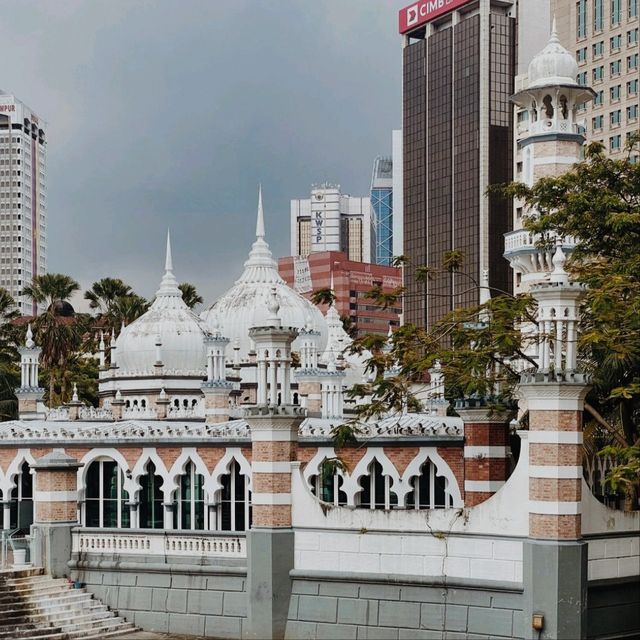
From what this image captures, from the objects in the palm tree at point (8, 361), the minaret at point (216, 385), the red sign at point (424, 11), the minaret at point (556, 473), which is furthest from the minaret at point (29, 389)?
the red sign at point (424, 11)

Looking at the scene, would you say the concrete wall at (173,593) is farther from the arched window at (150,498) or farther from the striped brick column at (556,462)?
the striped brick column at (556,462)

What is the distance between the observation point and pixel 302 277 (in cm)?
17712

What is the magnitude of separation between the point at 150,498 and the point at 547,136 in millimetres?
14464

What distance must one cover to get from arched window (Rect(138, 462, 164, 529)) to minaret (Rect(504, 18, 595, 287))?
11489mm

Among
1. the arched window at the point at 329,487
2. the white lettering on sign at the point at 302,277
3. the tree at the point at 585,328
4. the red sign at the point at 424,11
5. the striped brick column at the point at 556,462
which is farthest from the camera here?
the white lettering on sign at the point at 302,277

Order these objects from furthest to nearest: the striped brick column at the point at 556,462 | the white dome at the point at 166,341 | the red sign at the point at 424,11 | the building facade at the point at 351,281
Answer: the building facade at the point at 351,281
the red sign at the point at 424,11
the white dome at the point at 166,341
the striped brick column at the point at 556,462

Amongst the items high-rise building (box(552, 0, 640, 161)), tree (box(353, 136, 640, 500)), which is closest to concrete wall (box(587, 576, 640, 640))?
tree (box(353, 136, 640, 500))

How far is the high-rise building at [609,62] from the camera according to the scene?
103375mm

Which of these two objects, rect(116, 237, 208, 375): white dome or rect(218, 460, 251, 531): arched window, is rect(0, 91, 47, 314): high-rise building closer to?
rect(116, 237, 208, 375): white dome

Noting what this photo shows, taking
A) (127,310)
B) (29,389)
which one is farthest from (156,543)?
(127,310)

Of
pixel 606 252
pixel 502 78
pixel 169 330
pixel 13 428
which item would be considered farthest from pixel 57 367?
pixel 502 78

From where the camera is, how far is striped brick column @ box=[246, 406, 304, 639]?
81.1 feet

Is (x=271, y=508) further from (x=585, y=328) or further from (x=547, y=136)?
(x=547, y=136)

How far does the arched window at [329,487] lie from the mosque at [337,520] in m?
0.07
